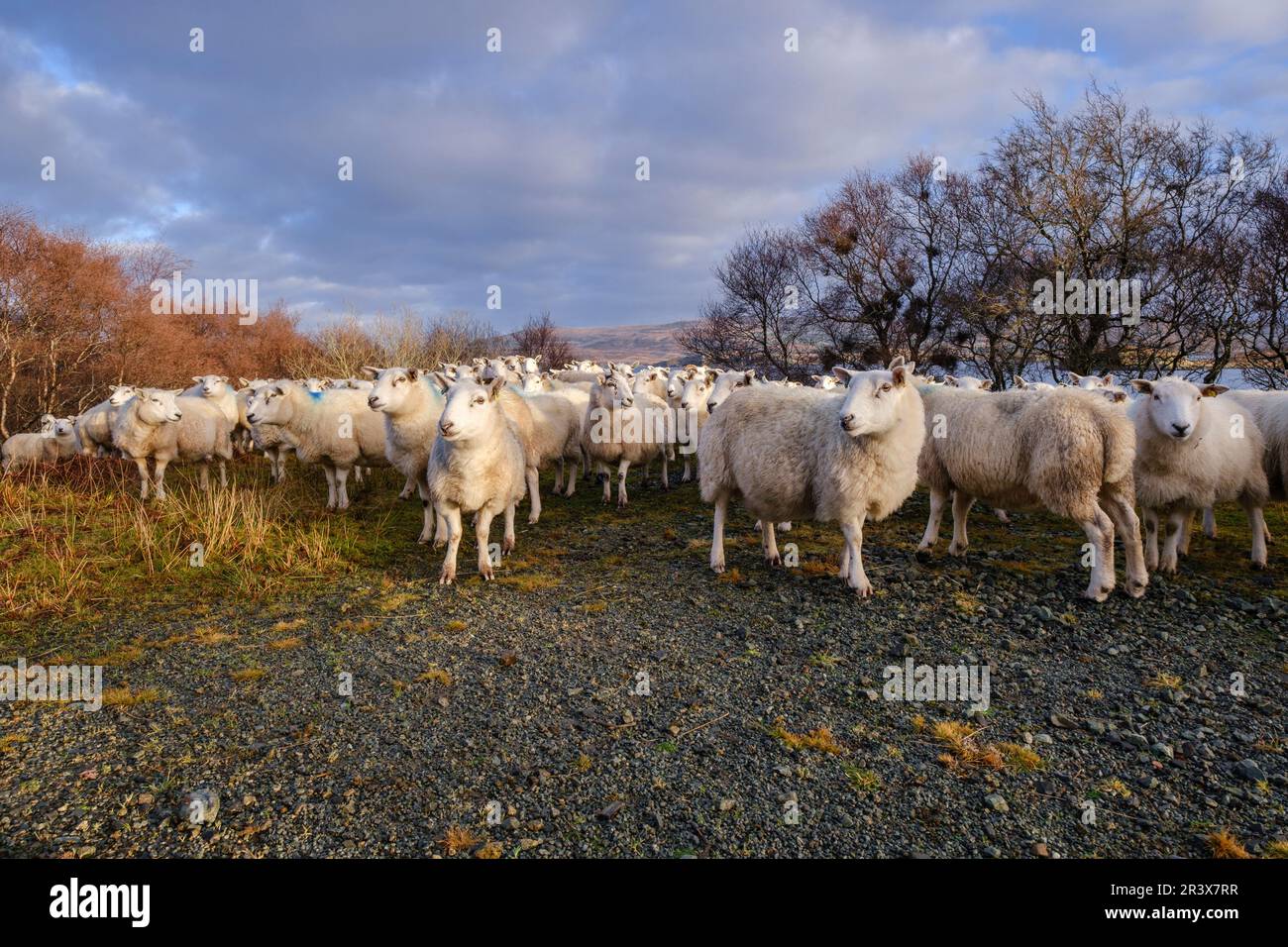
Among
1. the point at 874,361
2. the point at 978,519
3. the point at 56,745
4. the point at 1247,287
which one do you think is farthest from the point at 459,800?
the point at 874,361

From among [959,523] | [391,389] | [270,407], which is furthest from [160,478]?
[959,523]

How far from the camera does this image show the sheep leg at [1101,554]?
241 inches

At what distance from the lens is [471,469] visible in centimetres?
699

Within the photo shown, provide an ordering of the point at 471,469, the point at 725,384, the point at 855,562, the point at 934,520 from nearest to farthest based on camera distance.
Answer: the point at 855,562 → the point at 471,469 → the point at 934,520 → the point at 725,384

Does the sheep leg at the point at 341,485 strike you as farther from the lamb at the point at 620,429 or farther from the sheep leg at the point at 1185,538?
the sheep leg at the point at 1185,538

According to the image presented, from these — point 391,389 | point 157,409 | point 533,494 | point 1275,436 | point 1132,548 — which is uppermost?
point 391,389

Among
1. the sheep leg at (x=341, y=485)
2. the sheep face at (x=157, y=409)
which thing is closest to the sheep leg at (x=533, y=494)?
the sheep leg at (x=341, y=485)

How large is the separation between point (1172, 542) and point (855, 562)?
11.4ft

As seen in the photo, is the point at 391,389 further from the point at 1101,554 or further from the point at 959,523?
the point at 1101,554

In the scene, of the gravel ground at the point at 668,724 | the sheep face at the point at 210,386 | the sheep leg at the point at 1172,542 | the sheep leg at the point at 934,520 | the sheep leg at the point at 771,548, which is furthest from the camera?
the sheep face at the point at 210,386

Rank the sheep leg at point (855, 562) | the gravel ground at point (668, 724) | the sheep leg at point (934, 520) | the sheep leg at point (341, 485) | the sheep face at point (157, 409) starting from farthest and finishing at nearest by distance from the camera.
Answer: the sheep face at point (157, 409) → the sheep leg at point (341, 485) → the sheep leg at point (934, 520) → the sheep leg at point (855, 562) → the gravel ground at point (668, 724)

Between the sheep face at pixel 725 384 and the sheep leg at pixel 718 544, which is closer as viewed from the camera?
the sheep leg at pixel 718 544

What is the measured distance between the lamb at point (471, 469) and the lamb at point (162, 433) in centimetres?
564

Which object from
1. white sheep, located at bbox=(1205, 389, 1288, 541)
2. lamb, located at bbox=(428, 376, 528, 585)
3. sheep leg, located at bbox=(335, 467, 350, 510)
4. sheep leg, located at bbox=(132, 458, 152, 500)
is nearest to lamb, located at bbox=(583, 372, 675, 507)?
lamb, located at bbox=(428, 376, 528, 585)
